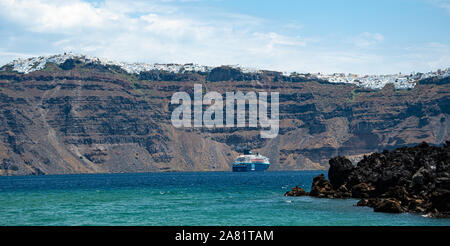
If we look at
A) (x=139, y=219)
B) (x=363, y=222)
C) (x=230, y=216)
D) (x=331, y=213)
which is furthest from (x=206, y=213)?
(x=363, y=222)

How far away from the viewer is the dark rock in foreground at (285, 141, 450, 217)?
46.4 meters

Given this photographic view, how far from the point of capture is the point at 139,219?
1914 inches

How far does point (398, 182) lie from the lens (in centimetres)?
5703

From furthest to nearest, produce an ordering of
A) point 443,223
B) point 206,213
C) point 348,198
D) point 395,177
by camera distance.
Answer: point 348,198, point 395,177, point 206,213, point 443,223

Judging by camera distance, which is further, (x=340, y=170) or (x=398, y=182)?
(x=340, y=170)

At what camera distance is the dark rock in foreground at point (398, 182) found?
46.4 metres

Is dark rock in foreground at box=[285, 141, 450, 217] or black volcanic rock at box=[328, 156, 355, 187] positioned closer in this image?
dark rock in foreground at box=[285, 141, 450, 217]

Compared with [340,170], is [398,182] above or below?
above

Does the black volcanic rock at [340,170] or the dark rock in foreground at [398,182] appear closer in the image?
the dark rock in foreground at [398,182]

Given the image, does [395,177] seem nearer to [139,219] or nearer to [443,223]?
[443,223]
